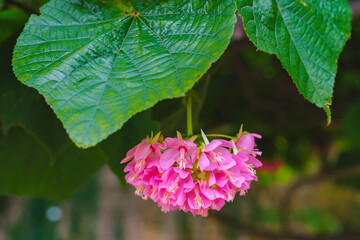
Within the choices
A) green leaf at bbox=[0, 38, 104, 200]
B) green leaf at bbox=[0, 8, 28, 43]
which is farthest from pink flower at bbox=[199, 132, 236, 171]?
green leaf at bbox=[0, 8, 28, 43]

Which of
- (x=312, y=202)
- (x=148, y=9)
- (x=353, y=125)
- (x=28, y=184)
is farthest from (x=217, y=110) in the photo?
(x=312, y=202)

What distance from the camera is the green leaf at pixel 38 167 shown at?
0.59 metres

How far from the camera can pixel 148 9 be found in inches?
14.1

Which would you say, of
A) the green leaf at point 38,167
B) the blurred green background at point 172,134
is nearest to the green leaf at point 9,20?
the blurred green background at point 172,134

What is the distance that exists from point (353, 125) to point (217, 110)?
1.75 feet

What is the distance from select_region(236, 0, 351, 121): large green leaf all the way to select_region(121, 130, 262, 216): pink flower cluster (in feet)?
0.29

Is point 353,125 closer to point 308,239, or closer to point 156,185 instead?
point 308,239

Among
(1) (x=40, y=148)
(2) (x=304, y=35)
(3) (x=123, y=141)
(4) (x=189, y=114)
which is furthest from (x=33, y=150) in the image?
(2) (x=304, y=35)

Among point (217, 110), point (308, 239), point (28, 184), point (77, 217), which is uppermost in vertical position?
point (28, 184)

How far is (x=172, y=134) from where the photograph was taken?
0.47 meters

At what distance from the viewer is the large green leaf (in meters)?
0.34

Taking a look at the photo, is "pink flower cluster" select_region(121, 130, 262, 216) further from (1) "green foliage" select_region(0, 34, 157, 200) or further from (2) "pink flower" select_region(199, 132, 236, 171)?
(1) "green foliage" select_region(0, 34, 157, 200)

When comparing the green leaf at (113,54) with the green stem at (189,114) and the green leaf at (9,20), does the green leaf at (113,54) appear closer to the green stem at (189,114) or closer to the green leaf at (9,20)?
the green stem at (189,114)

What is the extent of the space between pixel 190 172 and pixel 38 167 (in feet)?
1.23
